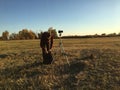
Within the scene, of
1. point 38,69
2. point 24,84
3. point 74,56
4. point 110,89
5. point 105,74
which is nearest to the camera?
point 110,89

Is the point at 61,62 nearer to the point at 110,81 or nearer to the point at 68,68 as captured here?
the point at 68,68

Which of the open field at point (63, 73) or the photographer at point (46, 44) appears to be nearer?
the open field at point (63, 73)

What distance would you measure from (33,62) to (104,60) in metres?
5.25

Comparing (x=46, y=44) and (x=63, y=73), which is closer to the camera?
(x=63, y=73)

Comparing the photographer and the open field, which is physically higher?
the photographer

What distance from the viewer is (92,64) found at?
14.2 meters

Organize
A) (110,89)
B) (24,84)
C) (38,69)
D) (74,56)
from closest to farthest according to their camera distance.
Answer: (110,89)
(24,84)
(38,69)
(74,56)

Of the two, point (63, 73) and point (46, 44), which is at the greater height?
point (46, 44)

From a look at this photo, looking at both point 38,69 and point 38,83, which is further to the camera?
point 38,69

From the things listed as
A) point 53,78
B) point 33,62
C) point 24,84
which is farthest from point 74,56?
point 24,84

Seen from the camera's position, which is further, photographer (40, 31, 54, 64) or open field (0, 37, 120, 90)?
photographer (40, 31, 54, 64)

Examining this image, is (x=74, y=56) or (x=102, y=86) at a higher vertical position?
(x=74, y=56)

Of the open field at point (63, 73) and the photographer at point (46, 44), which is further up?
the photographer at point (46, 44)

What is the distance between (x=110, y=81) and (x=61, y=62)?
4179mm
